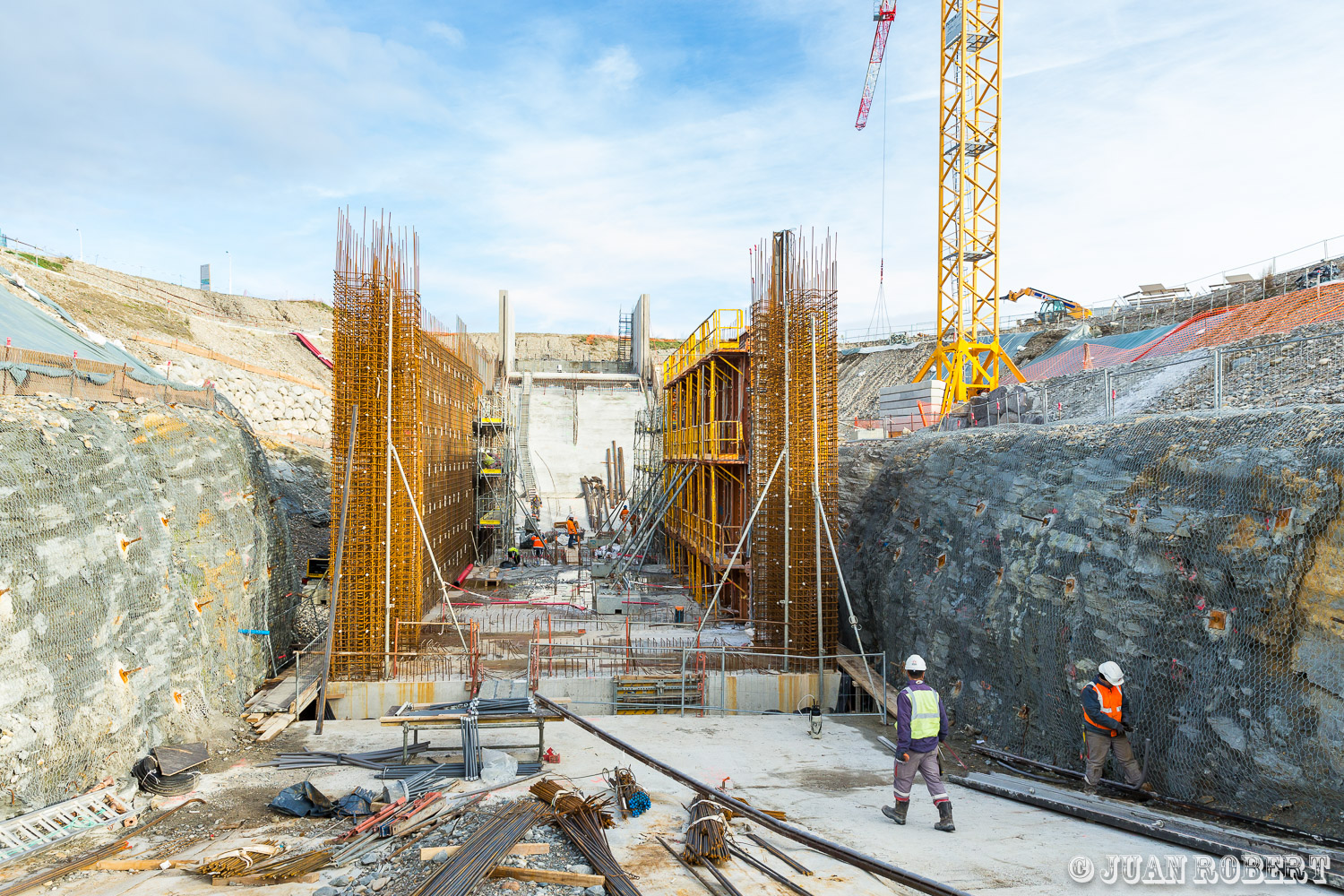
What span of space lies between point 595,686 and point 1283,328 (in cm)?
1835

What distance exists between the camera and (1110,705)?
722 cm

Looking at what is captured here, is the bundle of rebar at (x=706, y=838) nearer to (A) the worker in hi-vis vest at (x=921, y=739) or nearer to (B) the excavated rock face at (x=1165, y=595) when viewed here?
(A) the worker in hi-vis vest at (x=921, y=739)

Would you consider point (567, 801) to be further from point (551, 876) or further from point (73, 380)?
point (73, 380)

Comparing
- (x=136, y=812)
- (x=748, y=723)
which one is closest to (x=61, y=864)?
(x=136, y=812)

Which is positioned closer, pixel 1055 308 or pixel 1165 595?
pixel 1165 595

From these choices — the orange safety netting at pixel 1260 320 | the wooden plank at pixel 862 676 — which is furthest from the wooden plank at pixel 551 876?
the orange safety netting at pixel 1260 320

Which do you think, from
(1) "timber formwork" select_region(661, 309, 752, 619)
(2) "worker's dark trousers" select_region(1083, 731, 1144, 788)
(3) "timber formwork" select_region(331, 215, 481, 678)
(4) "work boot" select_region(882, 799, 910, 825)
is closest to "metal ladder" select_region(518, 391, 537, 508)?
(1) "timber formwork" select_region(661, 309, 752, 619)

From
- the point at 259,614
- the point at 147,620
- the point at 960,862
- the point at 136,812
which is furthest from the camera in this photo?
the point at 259,614

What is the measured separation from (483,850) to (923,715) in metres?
4.07

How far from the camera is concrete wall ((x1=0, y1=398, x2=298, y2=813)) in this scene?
6.94 m

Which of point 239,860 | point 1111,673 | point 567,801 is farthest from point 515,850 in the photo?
point 1111,673

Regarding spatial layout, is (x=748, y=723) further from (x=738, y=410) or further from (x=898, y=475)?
(x=738, y=410)

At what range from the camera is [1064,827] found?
6621 mm

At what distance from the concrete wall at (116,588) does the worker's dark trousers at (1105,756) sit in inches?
403
